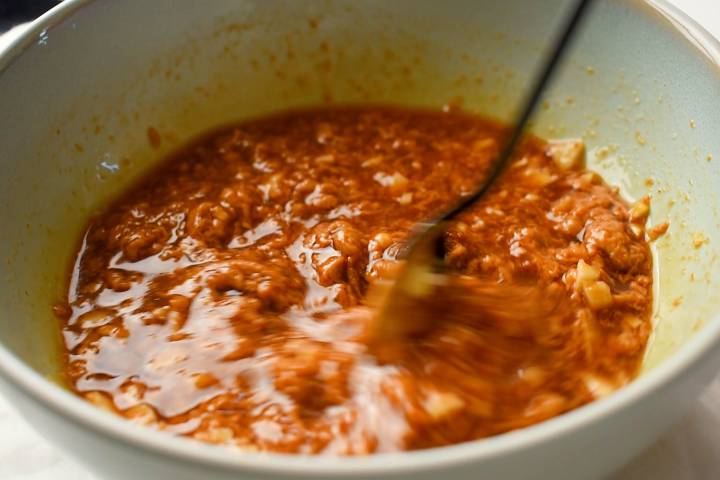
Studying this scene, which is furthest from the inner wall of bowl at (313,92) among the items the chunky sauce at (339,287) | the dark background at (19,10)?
the dark background at (19,10)

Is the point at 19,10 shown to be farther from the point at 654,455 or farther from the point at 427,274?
the point at 654,455

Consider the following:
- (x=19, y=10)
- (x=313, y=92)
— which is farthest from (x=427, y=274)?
(x=19, y=10)

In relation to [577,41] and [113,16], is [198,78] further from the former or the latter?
[577,41]

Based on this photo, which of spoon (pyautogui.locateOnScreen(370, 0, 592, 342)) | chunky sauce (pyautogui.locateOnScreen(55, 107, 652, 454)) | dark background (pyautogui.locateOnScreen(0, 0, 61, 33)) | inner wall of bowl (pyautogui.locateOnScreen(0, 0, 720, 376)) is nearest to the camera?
chunky sauce (pyautogui.locateOnScreen(55, 107, 652, 454))

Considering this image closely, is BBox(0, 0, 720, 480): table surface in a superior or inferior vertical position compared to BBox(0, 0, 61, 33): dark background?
inferior

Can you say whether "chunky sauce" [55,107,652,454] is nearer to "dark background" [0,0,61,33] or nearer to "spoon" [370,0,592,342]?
"spoon" [370,0,592,342]

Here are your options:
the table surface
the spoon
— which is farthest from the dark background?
the spoon
